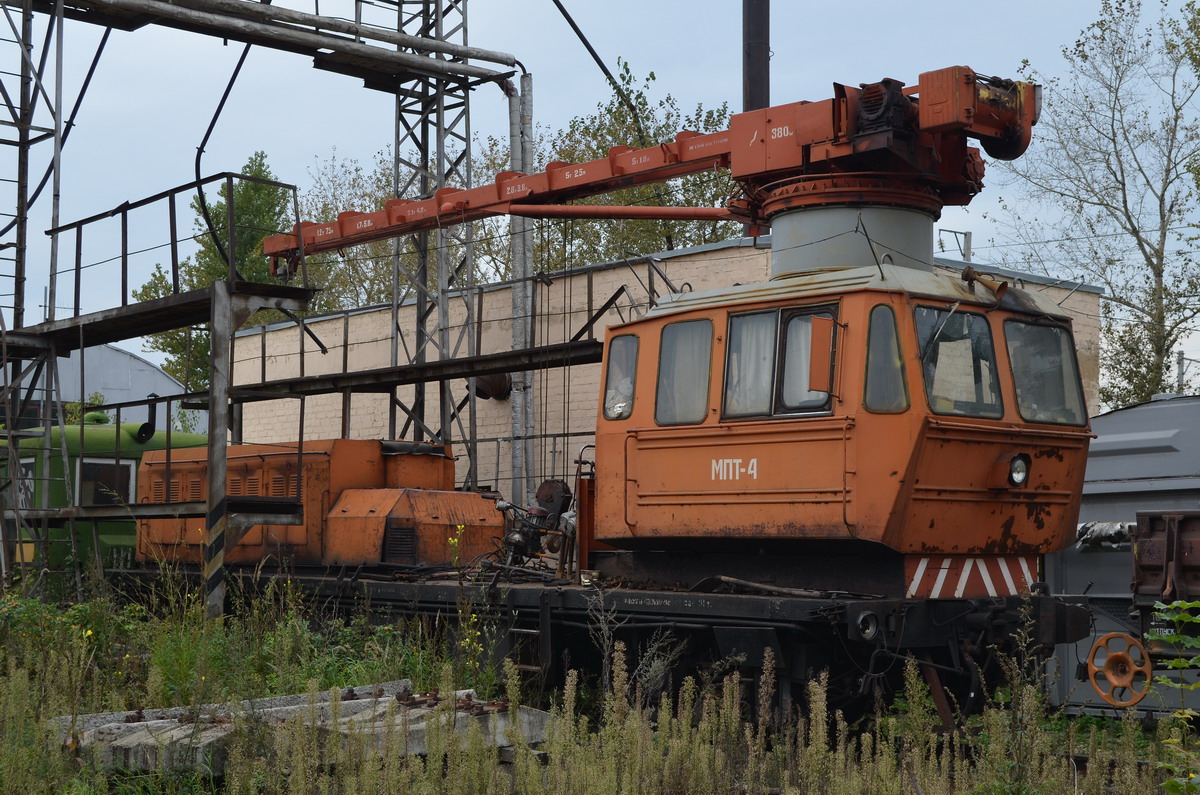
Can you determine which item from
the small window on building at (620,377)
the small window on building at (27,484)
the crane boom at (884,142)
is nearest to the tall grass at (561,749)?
the small window on building at (620,377)

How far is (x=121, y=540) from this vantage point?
625 inches

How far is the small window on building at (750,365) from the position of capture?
846 cm

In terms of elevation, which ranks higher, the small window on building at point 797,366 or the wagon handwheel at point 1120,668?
the small window on building at point 797,366

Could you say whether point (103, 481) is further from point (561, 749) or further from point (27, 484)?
point (561, 749)

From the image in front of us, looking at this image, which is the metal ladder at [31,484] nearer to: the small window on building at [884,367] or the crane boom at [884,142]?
the crane boom at [884,142]

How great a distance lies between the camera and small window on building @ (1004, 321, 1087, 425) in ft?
28.8

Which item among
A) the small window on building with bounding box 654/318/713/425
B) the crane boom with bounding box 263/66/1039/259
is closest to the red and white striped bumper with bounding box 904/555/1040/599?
the small window on building with bounding box 654/318/713/425

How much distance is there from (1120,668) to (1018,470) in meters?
1.88

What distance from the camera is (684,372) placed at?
29.4ft

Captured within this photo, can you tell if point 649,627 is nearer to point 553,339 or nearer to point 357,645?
point 357,645

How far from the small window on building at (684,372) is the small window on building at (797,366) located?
62cm

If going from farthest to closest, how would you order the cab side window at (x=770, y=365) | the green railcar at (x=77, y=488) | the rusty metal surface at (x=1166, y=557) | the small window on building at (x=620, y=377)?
the green railcar at (x=77, y=488)
the small window on building at (x=620, y=377)
the rusty metal surface at (x=1166, y=557)
the cab side window at (x=770, y=365)

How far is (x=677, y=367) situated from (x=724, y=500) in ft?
3.46

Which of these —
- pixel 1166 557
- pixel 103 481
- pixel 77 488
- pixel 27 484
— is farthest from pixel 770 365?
pixel 27 484
